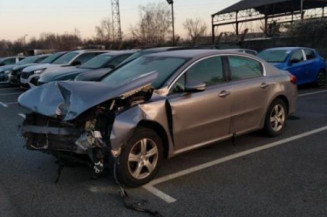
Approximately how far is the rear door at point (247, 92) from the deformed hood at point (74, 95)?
5.96 feet

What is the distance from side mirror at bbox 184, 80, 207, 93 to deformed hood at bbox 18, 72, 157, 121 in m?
0.67

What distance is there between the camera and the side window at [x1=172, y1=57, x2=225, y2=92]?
18.0 ft

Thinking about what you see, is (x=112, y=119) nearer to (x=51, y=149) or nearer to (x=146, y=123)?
(x=146, y=123)

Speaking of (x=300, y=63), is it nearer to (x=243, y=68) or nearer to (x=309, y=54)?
(x=309, y=54)

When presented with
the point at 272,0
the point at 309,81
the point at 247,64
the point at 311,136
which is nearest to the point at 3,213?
the point at 247,64

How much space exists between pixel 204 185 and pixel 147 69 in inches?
75.8

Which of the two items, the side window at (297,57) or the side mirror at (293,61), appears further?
the side window at (297,57)

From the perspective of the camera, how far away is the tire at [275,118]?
693 centimetres

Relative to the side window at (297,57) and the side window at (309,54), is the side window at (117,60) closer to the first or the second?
the side window at (297,57)

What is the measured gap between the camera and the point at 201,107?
5574mm

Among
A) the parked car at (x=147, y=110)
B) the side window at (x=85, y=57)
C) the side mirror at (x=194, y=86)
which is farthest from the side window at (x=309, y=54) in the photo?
the side mirror at (x=194, y=86)

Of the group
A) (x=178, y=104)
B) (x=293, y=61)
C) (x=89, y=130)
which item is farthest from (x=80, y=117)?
(x=293, y=61)

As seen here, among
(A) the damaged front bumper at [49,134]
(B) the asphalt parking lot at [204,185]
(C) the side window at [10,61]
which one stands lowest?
(B) the asphalt parking lot at [204,185]

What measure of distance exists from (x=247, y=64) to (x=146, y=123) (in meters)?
2.45
